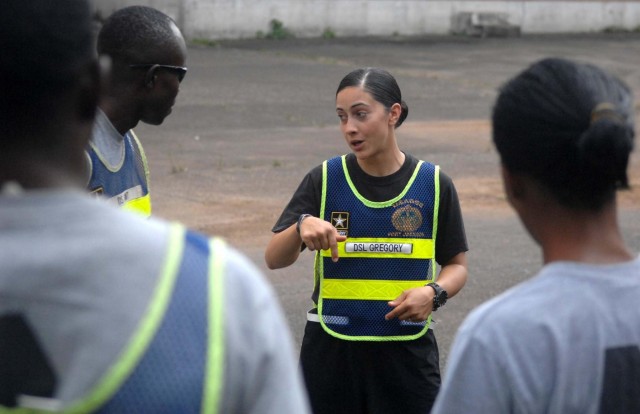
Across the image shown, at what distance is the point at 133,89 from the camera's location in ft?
12.6

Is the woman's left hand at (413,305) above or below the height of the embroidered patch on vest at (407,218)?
below

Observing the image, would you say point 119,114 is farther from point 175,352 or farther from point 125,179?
point 175,352

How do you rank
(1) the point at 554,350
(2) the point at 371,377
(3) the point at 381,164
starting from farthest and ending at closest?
(3) the point at 381,164 → (2) the point at 371,377 → (1) the point at 554,350

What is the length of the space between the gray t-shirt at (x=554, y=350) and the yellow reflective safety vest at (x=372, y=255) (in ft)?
6.99

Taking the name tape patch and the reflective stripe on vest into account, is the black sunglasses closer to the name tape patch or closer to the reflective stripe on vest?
the name tape patch

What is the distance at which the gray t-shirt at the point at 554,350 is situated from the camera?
2.05 metres

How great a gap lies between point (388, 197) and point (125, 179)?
1031 millimetres

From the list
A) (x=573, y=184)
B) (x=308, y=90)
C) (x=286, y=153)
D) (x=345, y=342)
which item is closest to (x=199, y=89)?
(x=308, y=90)

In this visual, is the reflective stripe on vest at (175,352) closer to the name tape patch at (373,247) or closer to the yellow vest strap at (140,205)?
the yellow vest strap at (140,205)

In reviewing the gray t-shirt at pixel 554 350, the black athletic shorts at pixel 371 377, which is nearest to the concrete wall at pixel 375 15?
the black athletic shorts at pixel 371 377

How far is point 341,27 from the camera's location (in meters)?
29.6

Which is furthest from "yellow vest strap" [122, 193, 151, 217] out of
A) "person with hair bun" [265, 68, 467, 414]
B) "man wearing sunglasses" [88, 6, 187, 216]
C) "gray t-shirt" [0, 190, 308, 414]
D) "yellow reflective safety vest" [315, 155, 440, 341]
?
"gray t-shirt" [0, 190, 308, 414]

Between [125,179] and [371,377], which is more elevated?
[125,179]

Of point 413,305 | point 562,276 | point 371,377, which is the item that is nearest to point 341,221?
point 413,305
